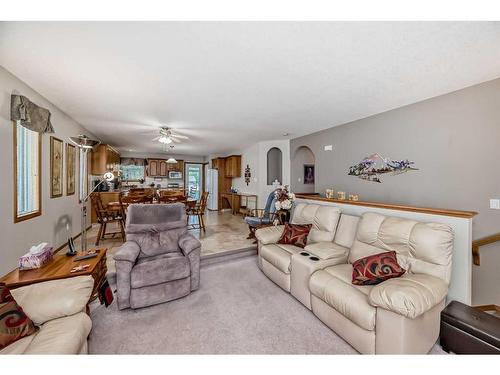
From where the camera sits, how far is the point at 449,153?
270cm

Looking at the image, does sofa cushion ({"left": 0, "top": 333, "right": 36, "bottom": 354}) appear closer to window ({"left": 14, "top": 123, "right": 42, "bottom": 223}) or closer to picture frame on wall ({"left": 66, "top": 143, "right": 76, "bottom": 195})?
window ({"left": 14, "top": 123, "right": 42, "bottom": 223})

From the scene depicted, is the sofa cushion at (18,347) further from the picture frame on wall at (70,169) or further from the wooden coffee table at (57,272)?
the picture frame on wall at (70,169)

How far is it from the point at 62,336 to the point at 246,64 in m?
2.47

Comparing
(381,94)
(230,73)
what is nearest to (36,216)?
(230,73)

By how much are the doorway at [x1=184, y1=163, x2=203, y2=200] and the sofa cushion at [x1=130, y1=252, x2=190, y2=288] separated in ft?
23.2

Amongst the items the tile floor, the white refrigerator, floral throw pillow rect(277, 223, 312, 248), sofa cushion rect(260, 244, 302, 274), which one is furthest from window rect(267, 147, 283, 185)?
sofa cushion rect(260, 244, 302, 274)

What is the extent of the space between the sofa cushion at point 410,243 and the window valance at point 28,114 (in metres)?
4.12

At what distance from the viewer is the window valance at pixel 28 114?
2.21 m

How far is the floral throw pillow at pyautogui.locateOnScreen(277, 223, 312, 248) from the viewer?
2.83 metres

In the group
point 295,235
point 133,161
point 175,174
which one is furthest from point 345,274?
point 133,161

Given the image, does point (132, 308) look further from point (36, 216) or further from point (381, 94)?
point (381, 94)

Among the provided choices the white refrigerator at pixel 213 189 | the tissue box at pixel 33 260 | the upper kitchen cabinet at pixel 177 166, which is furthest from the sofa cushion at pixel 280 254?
the upper kitchen cabinet at pixel 177 166

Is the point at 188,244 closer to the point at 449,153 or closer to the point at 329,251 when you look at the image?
the point at 329,251

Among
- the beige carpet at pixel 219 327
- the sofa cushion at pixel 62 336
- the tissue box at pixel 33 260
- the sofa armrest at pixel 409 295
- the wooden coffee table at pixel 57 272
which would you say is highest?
the tissue box at pixel 33 260
